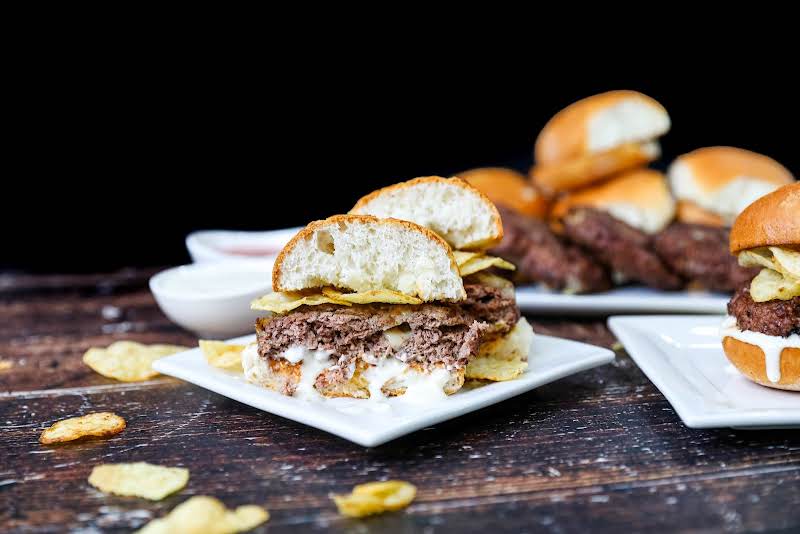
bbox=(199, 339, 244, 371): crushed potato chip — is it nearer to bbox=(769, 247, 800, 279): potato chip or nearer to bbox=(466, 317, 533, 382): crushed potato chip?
bbox=(466, 317, 533, 382): crushed potato chip

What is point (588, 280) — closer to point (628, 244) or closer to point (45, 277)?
point (628, 244)

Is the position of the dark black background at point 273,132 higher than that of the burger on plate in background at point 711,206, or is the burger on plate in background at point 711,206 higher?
the dark black background at point 273,132

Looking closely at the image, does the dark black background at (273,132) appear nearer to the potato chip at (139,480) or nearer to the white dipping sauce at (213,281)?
the white dipping sauce at (213,281)

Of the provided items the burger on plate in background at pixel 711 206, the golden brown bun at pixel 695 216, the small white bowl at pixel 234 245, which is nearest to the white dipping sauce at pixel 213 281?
the small white bowl at pixel 234 245

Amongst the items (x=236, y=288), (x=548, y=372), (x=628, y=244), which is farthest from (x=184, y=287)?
(x=628, y=244)

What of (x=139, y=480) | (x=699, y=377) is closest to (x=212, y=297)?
(x=139, y=480)

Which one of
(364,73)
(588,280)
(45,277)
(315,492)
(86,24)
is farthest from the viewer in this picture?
(364,73)
